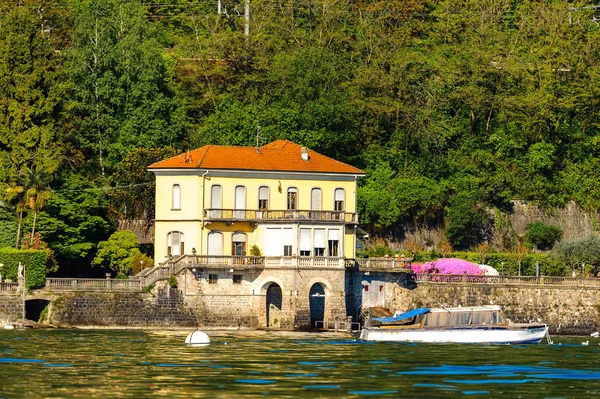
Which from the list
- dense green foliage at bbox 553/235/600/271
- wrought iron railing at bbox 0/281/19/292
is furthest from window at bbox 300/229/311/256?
dense green foliage at bbox 553/235/600/271

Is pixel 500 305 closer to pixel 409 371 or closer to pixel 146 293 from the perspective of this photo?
pixel 146 293

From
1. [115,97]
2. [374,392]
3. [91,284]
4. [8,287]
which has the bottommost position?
[374,392]

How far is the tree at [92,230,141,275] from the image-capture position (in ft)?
318

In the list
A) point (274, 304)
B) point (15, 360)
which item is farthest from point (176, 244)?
point (15, 360)

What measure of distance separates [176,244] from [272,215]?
18.4ft

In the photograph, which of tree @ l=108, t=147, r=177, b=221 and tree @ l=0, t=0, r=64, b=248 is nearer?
tree @ l=0, t=0, r=64, b=248

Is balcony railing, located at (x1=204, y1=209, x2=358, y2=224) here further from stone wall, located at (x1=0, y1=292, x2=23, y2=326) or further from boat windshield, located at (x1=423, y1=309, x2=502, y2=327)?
stone wall, located at (x1=0, y1=292, x2=23, y2=326)

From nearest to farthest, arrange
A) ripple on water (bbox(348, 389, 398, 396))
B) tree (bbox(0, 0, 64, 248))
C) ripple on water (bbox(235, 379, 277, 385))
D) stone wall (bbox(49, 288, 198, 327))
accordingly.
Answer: ripple on water (bbox(348, 389, 398, 396)) → ripple on water (bbox(235, 379, 277, 385)) → stone wall (bbox(49, 288, 198, 327)) → tree (bbox(0, 0, 64, 248))

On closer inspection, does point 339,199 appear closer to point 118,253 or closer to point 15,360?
point 118,253

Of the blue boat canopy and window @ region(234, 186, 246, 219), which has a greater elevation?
window @ region(234, 186, 246, 219)

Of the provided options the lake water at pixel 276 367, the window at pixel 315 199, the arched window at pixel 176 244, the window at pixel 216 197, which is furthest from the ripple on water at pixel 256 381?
the window at pixel 315 199

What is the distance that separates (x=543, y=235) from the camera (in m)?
107

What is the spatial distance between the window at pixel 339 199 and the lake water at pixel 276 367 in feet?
40.5

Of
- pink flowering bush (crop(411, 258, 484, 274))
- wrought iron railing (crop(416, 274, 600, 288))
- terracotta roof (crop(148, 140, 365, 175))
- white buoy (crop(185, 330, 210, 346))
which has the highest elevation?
terracotta roof (crop(148, 140, 365, 175))
